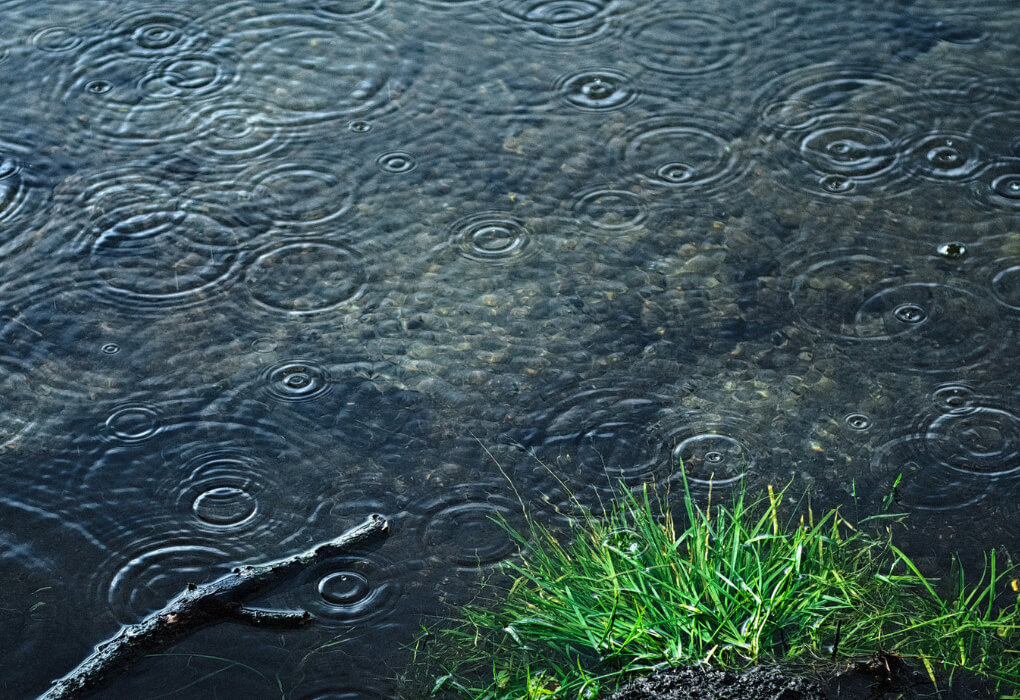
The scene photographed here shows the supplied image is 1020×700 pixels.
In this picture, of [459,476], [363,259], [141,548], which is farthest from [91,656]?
[363,259]

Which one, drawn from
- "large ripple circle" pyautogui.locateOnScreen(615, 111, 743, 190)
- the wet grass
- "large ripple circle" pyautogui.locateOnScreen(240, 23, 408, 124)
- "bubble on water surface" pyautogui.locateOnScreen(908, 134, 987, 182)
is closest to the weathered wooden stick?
the wet grass

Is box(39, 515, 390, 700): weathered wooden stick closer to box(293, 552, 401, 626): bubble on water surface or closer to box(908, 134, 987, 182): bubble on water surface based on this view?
box(293, 552, 401, 626): bubble on water surface

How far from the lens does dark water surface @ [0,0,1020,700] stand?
268cm

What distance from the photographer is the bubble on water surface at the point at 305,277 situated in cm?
330

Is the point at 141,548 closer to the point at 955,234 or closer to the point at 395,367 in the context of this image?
the point at 395,367

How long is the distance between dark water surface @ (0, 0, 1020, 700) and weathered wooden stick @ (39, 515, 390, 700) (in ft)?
0.13

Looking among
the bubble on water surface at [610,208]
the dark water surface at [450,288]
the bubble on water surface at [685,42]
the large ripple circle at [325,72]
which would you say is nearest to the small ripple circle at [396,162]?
the dark water surface at [450,288]

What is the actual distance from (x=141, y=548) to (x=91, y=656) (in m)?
0.31

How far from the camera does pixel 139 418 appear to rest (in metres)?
2.97

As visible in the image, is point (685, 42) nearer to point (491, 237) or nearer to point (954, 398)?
point (491, 237)

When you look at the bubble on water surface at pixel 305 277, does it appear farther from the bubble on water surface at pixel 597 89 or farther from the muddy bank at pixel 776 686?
the muddy bank at pixel 776 686

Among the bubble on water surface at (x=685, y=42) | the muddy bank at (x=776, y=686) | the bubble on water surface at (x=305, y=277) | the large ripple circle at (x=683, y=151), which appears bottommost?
the muddy bank at (x=776, y=686)

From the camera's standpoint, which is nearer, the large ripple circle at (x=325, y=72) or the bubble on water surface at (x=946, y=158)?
the bubble on water surface at (x=946, y=158)

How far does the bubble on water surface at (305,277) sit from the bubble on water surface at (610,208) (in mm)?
786
